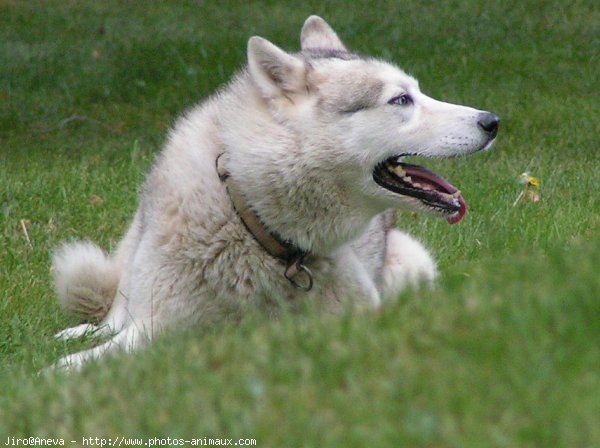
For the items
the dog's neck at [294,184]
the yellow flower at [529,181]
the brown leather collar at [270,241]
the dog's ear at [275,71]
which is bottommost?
the yellow flower at [529,181]

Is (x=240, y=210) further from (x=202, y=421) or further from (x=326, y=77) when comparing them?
(x=202, y=421)

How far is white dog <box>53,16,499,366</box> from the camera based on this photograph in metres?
5.01

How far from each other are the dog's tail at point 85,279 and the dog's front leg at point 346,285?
1.45 metres

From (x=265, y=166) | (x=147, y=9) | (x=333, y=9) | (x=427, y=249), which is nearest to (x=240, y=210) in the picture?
(x=265, y=166)

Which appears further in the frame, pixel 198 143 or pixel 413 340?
pixel 198 143

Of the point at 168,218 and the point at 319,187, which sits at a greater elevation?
the point at 319,187

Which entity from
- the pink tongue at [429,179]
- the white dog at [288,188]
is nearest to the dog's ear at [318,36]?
the white dog at [288,188]

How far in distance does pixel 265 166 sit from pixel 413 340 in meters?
2.12

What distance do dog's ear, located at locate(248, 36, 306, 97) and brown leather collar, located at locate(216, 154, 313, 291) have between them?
413mm

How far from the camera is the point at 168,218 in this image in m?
5.17

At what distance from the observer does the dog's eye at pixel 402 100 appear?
5137 mm

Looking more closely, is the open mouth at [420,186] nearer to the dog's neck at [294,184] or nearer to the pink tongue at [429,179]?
the pink tongue at [429,179]

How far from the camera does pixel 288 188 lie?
196 inches

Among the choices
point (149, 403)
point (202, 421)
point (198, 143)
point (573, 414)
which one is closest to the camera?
point (573, 414)
